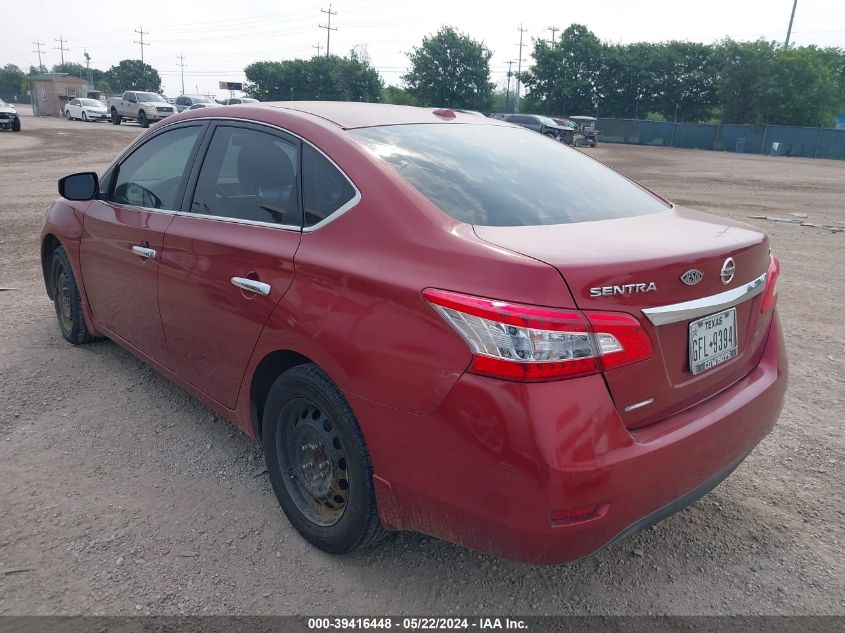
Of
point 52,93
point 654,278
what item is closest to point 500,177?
point 654,278

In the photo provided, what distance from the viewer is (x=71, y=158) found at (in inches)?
741

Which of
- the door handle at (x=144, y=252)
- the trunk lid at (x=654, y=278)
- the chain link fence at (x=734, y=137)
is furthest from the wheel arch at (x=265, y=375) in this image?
the chain link fence at (x=734, y=137)

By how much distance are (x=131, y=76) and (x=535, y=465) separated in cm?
11629

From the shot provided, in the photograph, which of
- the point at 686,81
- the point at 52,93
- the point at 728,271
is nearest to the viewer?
the point at 728,271

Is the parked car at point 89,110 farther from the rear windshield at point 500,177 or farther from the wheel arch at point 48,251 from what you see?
the rear windshield at point 500,177

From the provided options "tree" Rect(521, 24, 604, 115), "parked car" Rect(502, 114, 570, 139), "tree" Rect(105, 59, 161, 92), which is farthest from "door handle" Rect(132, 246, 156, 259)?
"tree" Rect(105, 59, 161, 92)

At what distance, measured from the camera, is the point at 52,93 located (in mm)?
48594

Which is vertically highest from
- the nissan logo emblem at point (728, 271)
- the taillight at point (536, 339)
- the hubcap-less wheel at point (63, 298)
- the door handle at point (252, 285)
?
the nissan logo emblem at point (728, 271)

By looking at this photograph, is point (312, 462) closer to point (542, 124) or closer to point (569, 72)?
point (542, 124)

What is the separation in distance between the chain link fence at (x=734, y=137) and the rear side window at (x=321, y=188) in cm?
4806

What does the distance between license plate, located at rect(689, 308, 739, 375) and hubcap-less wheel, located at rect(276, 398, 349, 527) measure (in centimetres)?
124

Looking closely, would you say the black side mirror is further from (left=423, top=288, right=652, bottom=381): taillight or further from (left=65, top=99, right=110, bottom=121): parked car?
(left=65, top=99, right=110, bottom=121): parked car

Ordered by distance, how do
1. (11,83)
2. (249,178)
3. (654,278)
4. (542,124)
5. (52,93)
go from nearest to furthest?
(654,278) → (249,178) → (542,124) → (52,93) → (11,83)

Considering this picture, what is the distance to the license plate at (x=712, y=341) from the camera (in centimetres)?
214
